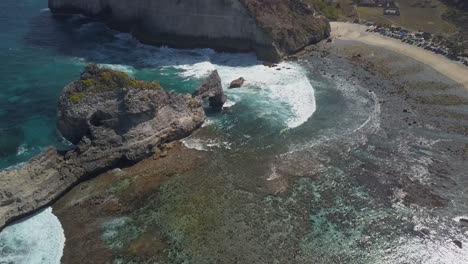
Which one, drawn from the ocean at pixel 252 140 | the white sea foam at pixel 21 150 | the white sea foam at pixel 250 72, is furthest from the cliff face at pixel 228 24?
the white sea foam at pixel 21 150

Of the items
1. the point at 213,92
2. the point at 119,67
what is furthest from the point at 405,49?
the point at 119,67

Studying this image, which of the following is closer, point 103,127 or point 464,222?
point 464,222

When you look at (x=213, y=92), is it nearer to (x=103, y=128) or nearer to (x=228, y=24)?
(x=103, y=128)

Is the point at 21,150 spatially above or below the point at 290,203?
above

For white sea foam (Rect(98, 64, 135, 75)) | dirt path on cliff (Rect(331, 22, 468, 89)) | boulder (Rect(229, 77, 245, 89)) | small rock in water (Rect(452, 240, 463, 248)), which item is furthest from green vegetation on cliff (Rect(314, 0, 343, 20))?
small rock in water (Rect(452, 240, 463, 248))

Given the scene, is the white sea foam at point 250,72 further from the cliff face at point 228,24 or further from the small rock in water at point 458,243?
the small rock in water at point 458,243
